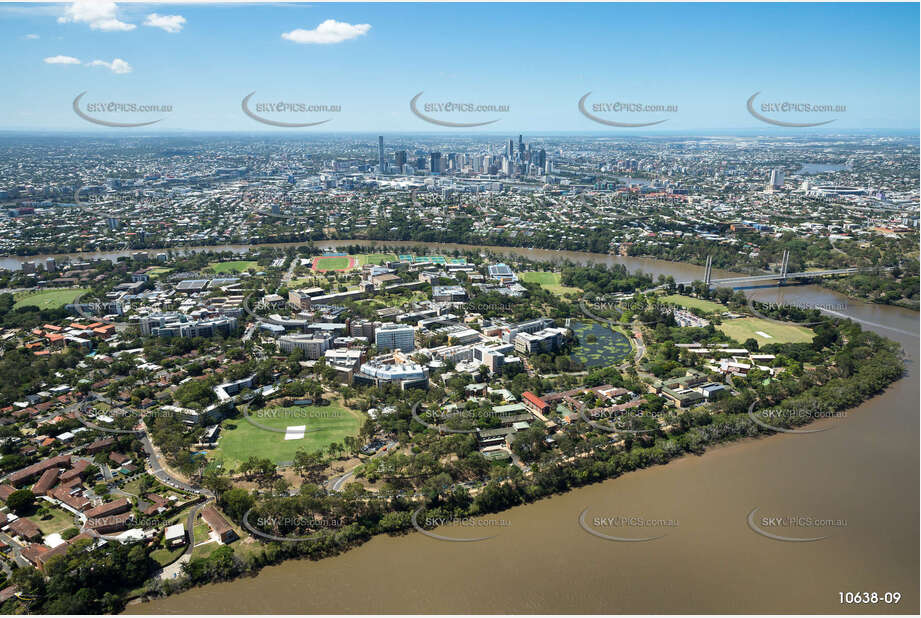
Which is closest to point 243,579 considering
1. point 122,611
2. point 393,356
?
point 122,611

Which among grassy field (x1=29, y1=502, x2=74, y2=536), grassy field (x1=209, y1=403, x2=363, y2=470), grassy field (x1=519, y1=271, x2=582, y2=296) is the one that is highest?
grassy field (x1=519, y1=271, x2=582, y2=296)

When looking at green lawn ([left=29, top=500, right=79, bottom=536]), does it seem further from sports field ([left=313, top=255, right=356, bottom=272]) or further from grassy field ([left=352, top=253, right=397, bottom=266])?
grassy field ([left=352, top=253, right=397, bottom=266])

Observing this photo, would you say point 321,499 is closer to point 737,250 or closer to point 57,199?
point 737,250

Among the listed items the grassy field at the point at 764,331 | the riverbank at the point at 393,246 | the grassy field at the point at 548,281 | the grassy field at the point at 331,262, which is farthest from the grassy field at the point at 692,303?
the grassy field at the point at 331,262

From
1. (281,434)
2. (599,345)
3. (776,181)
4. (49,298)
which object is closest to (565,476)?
(281,434)

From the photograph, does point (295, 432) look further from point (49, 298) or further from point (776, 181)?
point (776, 181)

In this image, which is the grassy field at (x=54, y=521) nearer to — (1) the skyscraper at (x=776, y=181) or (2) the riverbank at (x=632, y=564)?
(2) the riverbank at (x=632, y=564)

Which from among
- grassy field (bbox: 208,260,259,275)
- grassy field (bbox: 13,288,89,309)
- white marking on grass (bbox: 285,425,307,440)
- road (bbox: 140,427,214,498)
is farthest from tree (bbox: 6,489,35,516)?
grassy field (bbox: 208,260,259,275)
